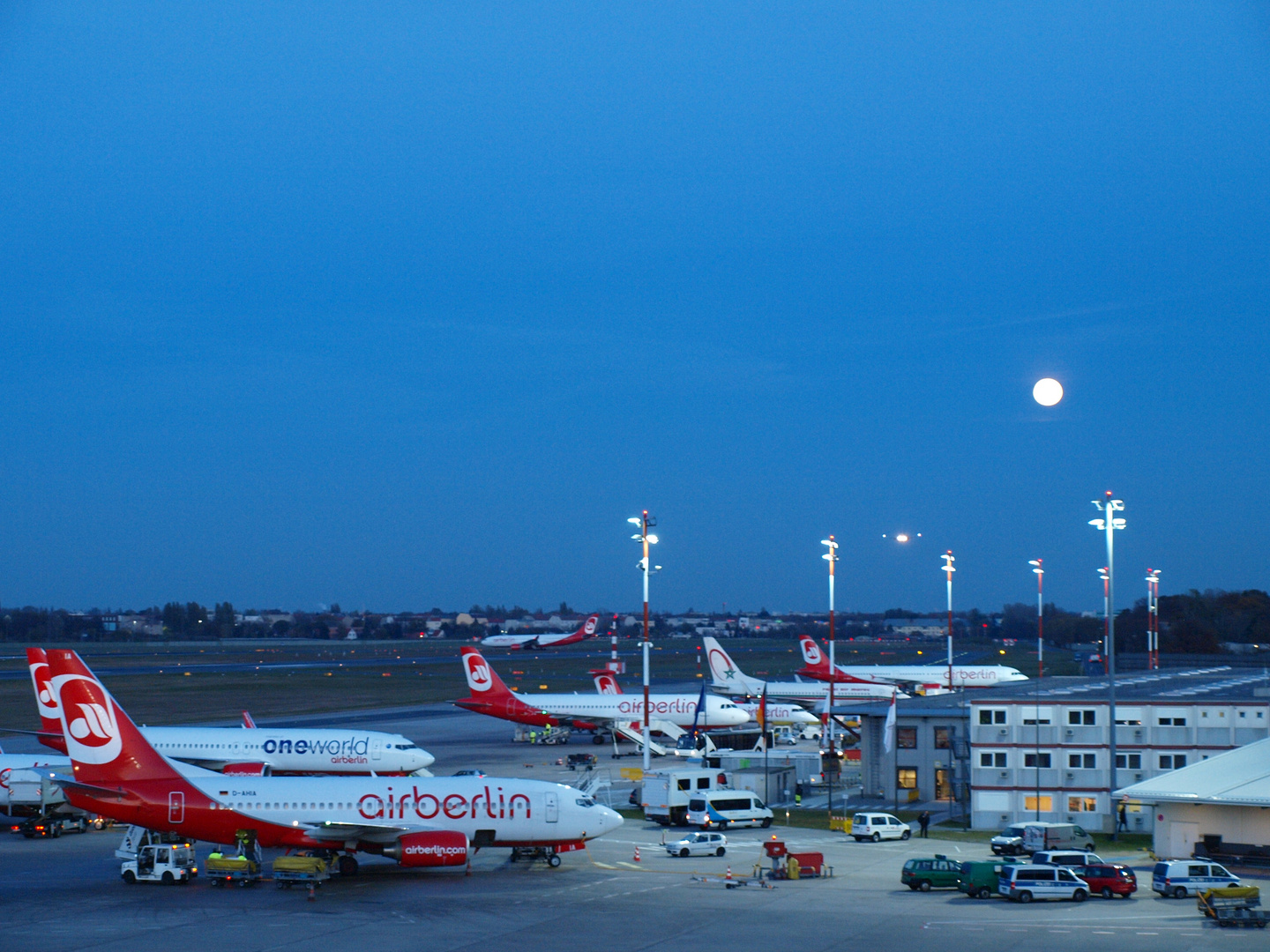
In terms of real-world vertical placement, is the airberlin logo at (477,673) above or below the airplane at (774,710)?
above

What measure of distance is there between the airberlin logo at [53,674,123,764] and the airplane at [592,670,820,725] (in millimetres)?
53562

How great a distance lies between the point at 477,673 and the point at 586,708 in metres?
8.07

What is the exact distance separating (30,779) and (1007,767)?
136 feet

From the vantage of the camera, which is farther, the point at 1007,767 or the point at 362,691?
the point at 362,691

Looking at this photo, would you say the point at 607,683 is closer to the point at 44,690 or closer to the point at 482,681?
the point at 482,681

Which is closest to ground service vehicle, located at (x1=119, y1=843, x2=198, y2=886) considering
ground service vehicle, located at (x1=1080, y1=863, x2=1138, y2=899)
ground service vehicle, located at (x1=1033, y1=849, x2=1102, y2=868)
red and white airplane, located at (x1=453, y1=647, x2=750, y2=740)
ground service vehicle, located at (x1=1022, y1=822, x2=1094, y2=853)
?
ground service vehicle, located at (x1=1033, y1=849, x2=1102, y2=868)

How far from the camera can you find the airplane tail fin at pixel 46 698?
49.8m

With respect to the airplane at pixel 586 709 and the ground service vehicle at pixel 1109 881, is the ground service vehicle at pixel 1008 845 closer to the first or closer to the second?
the ground service vehicle at pixel 1109 881

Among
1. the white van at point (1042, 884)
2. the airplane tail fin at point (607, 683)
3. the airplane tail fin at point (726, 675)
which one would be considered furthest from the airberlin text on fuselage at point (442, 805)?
the airplane tail fin at point (726, 675)

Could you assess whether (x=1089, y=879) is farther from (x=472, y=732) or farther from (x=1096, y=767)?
(x=472, y=732)

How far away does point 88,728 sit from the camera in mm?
40750

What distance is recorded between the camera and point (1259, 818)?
4234 centimetres

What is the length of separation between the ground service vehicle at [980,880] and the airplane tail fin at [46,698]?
31.4 m

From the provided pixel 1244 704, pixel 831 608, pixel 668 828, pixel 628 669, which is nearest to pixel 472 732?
pixel 831 608
